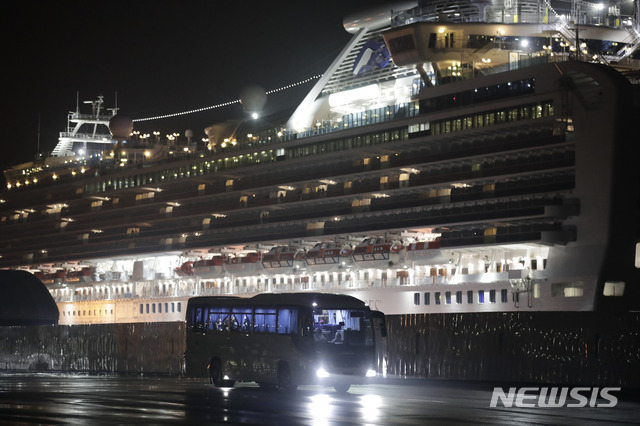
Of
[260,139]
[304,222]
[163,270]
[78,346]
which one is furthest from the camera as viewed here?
[163,270]

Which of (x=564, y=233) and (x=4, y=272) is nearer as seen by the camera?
(x=564, y=233)

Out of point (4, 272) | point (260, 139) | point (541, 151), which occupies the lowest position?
point (4, 272)

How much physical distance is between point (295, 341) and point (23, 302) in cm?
3804

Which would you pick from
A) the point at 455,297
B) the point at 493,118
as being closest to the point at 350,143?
the point at 493,118

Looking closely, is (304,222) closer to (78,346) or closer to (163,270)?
(163,270)

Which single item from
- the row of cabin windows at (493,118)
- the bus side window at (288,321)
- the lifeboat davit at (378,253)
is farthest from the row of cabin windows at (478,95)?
the bus side window at (288,321)

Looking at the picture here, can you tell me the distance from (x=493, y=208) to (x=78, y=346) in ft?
77.2

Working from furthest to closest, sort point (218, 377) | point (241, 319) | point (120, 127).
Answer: point (120, 127) < point (218, 377) < point (241, 319)

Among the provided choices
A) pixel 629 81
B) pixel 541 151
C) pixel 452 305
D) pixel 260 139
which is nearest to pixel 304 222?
pixel 260 139

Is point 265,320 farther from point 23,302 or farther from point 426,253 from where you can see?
point 23,302

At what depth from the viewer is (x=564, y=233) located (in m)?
56.4

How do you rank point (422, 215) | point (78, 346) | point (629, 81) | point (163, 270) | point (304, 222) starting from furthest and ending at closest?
point (163, 270)
point (304, 222)
point (422, 215)
point (629, 81)
point (78, 346)

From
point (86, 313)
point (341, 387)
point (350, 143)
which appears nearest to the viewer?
point (341, 387)

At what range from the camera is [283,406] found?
26.1 meters
